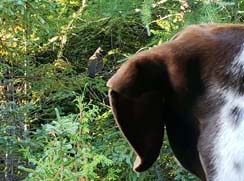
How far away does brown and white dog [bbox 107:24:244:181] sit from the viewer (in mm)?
1061

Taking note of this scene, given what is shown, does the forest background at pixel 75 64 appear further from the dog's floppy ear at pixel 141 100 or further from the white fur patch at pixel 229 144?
the white fur patch at pixel 229 144

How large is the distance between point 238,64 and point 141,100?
18cm

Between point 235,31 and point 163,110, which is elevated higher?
point 235,31

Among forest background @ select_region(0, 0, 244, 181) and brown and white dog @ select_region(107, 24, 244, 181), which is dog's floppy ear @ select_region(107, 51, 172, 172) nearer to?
brown and white dog @ select_region(107, 24, 244, 181)

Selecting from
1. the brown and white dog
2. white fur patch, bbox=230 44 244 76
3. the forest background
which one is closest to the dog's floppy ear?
the brown and white dog

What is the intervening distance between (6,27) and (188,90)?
2.64m

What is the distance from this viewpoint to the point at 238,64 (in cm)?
108

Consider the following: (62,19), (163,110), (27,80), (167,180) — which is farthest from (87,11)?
(163,110)

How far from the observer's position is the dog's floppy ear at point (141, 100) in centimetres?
114

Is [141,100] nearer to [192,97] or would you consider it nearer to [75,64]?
[192,97]

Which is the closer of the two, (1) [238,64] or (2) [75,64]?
(1) [238,64]

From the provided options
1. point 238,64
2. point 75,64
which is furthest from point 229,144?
point 75,64

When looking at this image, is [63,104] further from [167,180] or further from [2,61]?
[167,180]

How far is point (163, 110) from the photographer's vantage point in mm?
1202
